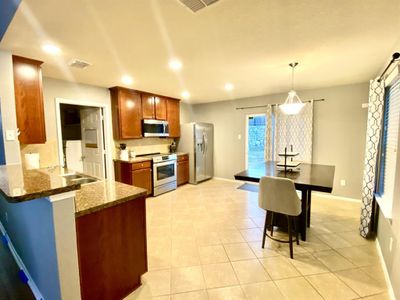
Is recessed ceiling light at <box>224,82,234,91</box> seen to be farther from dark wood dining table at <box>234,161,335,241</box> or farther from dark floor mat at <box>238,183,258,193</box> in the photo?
dark floor mat at <box>238,183,258,193</box>

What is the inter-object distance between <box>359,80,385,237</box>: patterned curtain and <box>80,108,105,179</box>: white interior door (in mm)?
4361

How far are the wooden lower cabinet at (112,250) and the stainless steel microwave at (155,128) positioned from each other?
309cm

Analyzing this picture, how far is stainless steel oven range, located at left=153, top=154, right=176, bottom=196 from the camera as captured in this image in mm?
4559

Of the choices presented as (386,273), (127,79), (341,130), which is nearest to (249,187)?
(341,130)

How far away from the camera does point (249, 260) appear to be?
226 cm

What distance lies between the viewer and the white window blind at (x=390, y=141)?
7.06 feet

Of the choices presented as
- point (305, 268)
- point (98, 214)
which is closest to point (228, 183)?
point (305, 268)

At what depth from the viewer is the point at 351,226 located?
3.03 metres

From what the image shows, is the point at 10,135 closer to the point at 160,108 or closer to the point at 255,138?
the point at 160,108

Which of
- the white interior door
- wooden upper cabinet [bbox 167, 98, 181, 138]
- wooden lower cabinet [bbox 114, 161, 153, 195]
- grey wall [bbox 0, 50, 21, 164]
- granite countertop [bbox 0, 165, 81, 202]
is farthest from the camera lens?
wooden upper cabinet [bbox 167, 98, 181, 138]

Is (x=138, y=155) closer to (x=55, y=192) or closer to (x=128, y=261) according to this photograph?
(x=128, y=261)

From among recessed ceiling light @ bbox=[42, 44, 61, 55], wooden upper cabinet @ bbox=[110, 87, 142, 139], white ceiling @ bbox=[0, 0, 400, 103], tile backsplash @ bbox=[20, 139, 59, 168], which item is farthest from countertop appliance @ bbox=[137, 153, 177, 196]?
recessed ceiling light @ bbox=[42, 44, 61, 55]

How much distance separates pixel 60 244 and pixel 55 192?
37 cm

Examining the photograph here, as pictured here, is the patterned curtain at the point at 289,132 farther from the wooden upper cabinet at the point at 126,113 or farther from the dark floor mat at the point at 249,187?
the wooden upper cabinet at the point at 126,113
